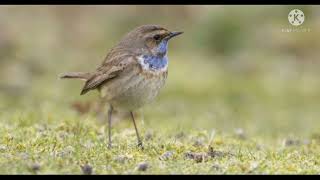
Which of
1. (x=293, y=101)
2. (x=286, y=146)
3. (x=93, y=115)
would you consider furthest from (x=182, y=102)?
(x=286, y=146)

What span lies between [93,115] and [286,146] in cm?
291

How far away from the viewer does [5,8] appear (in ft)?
66.5

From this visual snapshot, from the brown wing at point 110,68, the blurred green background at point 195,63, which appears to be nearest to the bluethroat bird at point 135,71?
A: the brown wing at point 110,68

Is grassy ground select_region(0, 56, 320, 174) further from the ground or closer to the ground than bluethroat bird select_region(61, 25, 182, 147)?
closer to the ground

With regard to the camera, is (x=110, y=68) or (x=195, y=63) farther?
(x=195, y=63)

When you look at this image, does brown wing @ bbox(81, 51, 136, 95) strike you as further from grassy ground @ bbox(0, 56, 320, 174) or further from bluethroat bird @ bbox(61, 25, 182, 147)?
grassy ground @ bbox(0, 56, 320, 174)

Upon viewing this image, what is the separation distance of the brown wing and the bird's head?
171mm

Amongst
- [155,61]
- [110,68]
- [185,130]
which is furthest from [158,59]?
[185,130]

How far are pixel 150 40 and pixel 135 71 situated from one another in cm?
50

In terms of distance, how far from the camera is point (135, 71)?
804 cm

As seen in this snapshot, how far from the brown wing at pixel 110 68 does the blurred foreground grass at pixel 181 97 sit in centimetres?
62

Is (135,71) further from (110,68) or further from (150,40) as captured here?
(150,40)

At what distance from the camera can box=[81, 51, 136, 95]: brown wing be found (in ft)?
26.7

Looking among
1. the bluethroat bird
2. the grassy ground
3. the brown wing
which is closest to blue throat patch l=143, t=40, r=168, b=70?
the bluethroat bird
